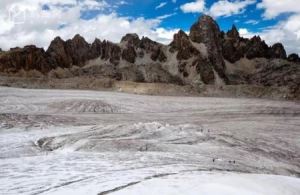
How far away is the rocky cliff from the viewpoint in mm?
163750

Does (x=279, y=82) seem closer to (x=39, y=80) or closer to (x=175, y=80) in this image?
(x=175, y=80)

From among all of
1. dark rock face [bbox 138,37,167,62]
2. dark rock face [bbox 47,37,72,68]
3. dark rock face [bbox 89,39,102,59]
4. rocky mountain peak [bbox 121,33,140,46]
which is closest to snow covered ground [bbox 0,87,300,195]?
dark rock face [bbox 47,37,72,68]

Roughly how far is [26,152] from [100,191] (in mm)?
9178

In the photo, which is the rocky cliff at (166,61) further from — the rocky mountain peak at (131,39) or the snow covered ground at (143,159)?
the snow covered ground at (143,159)

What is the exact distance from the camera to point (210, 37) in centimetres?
18912

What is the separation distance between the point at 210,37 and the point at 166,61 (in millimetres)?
21382

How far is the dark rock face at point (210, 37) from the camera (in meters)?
186

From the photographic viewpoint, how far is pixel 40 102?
5084 cm

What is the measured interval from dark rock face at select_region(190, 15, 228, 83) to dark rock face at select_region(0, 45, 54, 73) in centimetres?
6280

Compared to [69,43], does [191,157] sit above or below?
below

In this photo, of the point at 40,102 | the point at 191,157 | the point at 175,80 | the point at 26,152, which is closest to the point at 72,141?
the point at 26,152

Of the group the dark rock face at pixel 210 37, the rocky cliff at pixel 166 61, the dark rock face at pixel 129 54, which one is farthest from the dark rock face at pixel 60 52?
the dark rock face at pixel 210 37

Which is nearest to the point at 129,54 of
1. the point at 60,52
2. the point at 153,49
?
the point at 153,49

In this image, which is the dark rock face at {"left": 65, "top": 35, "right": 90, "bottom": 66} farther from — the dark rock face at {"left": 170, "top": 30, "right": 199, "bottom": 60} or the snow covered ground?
the snow covered ground
